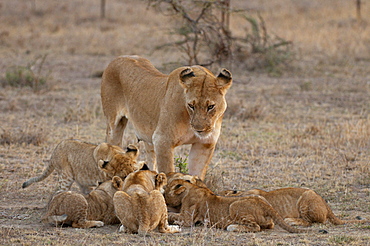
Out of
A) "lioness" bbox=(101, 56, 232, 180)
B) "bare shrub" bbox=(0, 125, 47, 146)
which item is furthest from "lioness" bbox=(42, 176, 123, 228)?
"bare shrub" bbox=(0, 125, 47, 146)

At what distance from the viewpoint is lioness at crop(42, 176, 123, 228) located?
564 centimetres

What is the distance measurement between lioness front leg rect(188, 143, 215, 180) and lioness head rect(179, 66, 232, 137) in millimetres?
499

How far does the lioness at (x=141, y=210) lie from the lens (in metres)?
5.37

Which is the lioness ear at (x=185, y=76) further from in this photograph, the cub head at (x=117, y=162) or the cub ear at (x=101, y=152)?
the cub ear at (x=101, y=152)

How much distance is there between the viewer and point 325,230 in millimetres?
5551

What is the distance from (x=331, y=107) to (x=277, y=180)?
5.54 meters

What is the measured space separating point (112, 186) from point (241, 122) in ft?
19.5

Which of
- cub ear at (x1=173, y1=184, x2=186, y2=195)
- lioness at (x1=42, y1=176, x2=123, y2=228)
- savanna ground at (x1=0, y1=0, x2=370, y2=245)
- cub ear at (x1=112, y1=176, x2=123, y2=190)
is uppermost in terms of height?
cub ear at (x1=112, y1=176, x2=123, y2=190)

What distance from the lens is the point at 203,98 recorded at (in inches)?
229

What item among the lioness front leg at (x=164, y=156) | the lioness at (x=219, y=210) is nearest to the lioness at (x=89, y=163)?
the lioness front leg at (x=164, y=156)

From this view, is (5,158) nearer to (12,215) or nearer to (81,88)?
(12,215)

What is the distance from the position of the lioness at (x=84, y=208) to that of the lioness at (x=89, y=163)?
344 mm

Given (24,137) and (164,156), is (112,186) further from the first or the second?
(24,137)

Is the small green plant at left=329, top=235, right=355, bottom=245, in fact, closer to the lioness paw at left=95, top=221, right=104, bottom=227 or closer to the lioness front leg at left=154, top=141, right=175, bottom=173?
the lioness front leg at left=154, top=141, right=175, bottom=173
